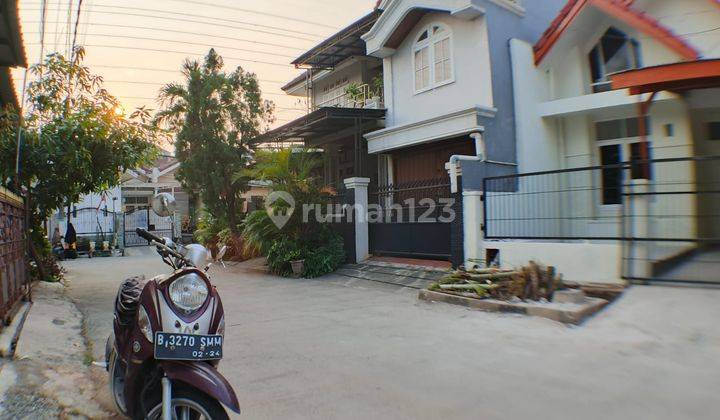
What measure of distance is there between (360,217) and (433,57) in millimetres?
4215

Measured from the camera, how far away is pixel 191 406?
239 cm

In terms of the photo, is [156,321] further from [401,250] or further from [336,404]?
[401,250]

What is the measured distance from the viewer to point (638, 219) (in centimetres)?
618

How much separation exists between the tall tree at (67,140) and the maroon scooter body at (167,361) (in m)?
5.29

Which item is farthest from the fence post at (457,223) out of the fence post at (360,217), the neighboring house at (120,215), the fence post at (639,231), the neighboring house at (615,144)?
the neighboring house at (120,215)

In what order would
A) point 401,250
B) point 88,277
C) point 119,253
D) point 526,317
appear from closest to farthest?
point 526,317 < point 401,250 < point 88,277 < point 119,253

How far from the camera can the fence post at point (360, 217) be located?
33.9 ft

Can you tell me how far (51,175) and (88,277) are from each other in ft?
14.3

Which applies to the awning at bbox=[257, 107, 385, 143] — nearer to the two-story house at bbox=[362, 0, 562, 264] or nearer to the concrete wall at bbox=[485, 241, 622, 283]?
the two-story house at bbox=[362, 0, 562, 264]

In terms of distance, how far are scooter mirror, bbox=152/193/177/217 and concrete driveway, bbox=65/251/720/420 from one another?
56.8 inches

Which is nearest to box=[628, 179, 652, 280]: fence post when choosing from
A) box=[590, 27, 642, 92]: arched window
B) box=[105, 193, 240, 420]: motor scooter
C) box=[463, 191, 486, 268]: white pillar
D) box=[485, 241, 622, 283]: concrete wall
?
box=[485, 241, 622, 283]: concrete wall

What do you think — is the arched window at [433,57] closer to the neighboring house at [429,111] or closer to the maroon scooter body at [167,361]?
the neighboring house at [429,111]

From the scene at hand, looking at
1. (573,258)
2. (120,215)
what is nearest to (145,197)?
(120,215)

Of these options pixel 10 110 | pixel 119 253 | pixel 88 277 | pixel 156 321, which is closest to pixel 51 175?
pixel 10 110
